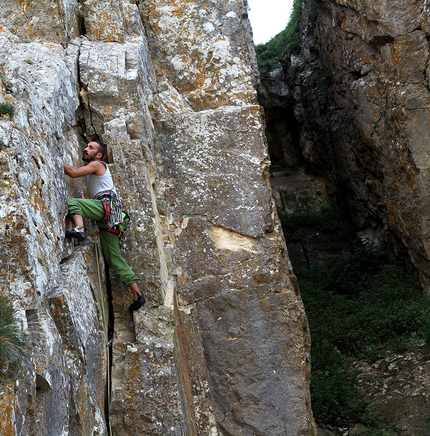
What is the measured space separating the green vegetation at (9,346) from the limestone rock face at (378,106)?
31.2 feet

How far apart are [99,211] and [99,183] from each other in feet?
1.02

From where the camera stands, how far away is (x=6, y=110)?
18.2 ft

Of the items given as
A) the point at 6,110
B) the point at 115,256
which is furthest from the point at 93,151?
the point at 6,110

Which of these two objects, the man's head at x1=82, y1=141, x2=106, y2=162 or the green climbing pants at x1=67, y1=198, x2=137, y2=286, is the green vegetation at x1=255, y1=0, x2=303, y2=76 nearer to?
the man's head at x1=82, y1=141, x2=106, y2=162

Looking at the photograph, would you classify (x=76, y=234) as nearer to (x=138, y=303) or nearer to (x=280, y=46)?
(x=138, y=303)

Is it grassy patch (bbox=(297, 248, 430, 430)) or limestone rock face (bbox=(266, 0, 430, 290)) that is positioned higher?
limestone rock face (bbox=(266, 0, 430, 290))

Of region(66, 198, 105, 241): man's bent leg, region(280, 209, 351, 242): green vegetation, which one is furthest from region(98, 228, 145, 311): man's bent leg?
region(280, 209, 351, 242): green vegetation

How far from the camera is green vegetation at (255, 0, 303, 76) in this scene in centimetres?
1819

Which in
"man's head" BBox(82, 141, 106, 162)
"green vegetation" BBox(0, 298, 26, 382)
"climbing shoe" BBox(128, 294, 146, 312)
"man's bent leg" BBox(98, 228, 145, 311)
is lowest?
"green vegetation" BBox(0, 298, 26, 382)

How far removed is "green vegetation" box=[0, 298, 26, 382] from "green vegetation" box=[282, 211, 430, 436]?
6.73 metres

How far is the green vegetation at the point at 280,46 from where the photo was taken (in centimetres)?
1819

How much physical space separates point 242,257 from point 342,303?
20.1 ft

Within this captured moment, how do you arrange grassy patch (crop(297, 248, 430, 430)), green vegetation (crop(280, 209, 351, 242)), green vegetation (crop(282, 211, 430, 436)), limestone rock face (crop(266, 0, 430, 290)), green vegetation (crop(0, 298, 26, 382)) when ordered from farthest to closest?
green vegetation (crop(280, 209, 351, 242)) → limestone rock face (crop(266, 0, 430, 290)) → grassy patch (crop(297, 248, 430, 430)) → green vegetation (crop(282, 211, 430, 436)) → green vegetation (crop(0, 298, 26, 382))

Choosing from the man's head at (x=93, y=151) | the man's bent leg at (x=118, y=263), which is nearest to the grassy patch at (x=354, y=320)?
the man's bent leg at (x=118, y=263)
